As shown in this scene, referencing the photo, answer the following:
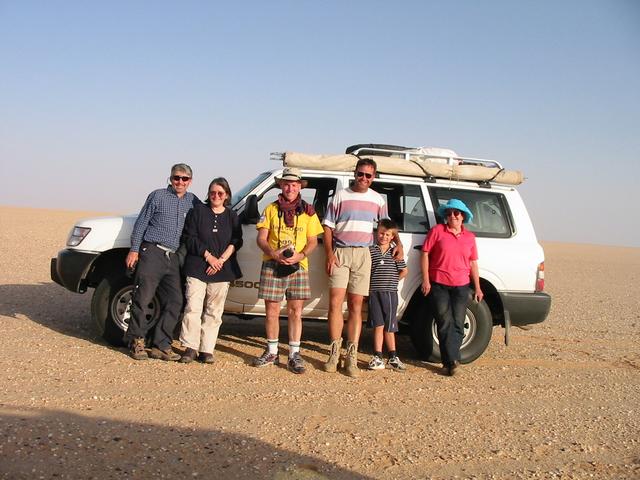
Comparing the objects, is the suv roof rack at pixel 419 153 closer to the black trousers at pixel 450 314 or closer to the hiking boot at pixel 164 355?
the black trousers at pixel 450 314

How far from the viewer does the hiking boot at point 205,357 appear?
20.8 ft

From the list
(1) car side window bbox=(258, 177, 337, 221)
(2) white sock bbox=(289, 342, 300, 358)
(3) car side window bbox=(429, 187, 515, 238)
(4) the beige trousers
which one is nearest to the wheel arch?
(4) the beige trousers

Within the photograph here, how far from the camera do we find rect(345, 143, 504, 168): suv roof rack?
7090mm

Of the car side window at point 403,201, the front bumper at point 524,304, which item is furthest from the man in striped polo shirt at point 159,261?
the front bumper at point 524,304

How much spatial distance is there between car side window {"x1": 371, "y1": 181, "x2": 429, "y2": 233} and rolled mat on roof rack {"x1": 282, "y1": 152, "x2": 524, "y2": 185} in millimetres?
164

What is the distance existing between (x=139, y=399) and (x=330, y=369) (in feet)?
6.54

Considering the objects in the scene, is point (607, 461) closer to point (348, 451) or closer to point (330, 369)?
point (348, 451)

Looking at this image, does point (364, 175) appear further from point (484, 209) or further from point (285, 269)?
point (484, 209)

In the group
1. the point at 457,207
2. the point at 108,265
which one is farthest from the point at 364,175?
the point at 108,265

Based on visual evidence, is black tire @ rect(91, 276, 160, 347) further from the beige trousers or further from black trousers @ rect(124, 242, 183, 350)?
the beige trousers

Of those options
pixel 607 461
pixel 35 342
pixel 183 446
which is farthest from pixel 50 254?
pixel 607 461

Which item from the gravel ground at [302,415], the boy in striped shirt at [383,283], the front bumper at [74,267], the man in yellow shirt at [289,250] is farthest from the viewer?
the front bumper at [74,267]

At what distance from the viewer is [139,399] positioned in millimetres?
5027

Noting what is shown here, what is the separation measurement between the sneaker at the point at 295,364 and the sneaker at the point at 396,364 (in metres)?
0.97
